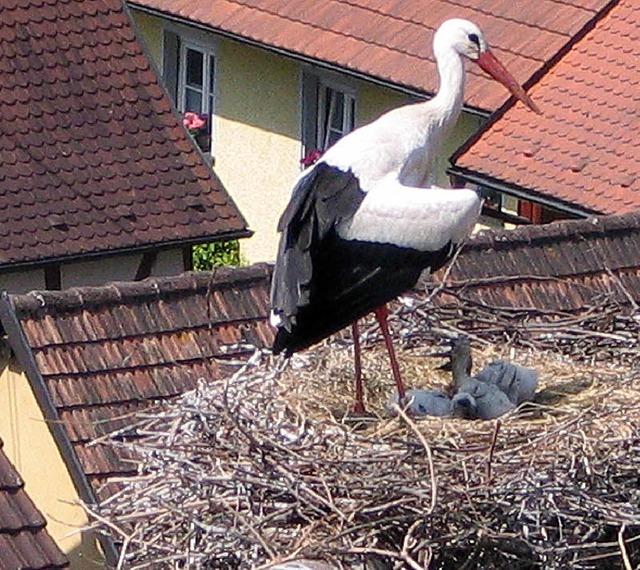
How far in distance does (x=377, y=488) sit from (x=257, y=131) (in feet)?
41.8

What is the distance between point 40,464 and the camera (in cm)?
1236

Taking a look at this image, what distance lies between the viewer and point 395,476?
6.67m

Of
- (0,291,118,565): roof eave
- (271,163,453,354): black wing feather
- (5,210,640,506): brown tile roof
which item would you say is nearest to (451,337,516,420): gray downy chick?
(271,163,453,354): black wing feather

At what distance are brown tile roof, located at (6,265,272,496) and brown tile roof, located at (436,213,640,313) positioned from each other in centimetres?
97

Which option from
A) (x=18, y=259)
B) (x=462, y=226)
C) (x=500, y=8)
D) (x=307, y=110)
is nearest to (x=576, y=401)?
(x=462, y=226)

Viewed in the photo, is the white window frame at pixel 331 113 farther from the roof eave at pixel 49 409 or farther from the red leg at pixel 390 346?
the red leg at pixel 390 346

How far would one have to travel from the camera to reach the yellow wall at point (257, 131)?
738 inches

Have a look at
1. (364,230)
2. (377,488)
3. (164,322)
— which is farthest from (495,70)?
(377,488)

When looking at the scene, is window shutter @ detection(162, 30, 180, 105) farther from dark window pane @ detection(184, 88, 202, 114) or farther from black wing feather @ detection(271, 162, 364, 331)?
black wing feather @ detection(271, 162, 364, 331)

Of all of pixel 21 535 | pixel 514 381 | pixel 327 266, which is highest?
pixel 327 266

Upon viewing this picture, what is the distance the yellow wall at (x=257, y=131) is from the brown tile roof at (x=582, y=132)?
399 cm

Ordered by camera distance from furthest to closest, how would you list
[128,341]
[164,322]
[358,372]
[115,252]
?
[115,252] → [164,322] → [128,341] → [358,372]

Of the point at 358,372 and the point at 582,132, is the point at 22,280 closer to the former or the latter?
the point at 582,132

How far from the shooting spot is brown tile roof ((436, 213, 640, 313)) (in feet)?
32.3
